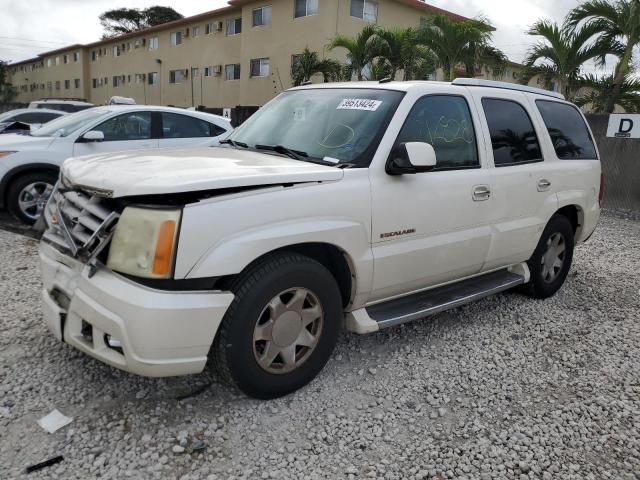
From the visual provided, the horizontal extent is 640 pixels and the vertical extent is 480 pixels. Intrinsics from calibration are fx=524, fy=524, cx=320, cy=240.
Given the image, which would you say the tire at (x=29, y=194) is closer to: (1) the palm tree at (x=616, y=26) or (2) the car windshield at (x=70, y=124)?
(2) the car windshield at (x=70, y=124)

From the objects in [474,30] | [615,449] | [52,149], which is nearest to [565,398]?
[615,449]

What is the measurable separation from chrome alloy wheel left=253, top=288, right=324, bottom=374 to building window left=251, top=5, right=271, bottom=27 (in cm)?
2520

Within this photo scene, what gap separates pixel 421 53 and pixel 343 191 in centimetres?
1248

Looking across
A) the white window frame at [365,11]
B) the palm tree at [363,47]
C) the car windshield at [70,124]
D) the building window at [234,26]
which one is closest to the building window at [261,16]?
the building window at [234,26]

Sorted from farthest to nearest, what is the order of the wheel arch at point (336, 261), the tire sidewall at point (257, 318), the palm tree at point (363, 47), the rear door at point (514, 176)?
1. the palm tree at point (363, 47)
2. the rear door at point (514, 176)
3. the wheel arch at point (336, 261)
4. the tire sidewall at point (257, 318)

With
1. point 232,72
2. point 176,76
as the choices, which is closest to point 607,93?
point 232,72

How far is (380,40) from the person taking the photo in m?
15.4

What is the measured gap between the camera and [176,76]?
112 feet

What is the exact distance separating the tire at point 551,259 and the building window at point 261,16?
23.6m

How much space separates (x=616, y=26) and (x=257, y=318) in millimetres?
12178

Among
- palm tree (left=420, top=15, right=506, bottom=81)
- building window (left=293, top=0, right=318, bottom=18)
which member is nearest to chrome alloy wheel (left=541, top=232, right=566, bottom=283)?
palm tree (left=420, top=15, right=506, bottom=81)

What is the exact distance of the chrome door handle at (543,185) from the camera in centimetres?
445

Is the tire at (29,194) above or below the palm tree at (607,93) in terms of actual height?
below

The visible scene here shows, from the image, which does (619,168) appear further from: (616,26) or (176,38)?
(176,38)
